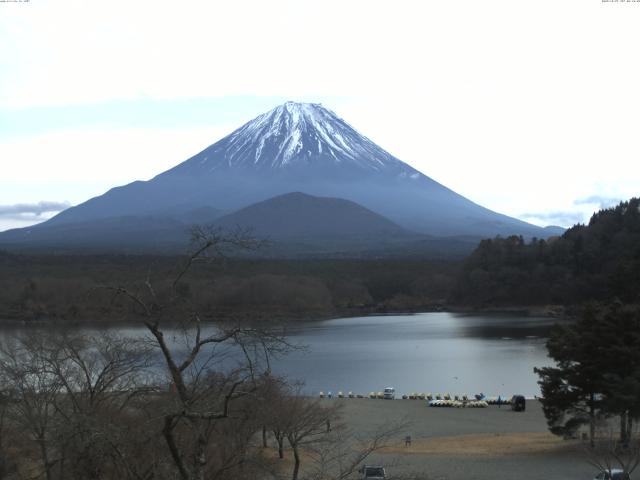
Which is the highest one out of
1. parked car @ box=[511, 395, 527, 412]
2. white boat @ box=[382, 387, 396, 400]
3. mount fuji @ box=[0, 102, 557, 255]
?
mount fuji @ box=[0, 102, 557, 255]

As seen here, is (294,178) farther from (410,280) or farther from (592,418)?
(592,418)

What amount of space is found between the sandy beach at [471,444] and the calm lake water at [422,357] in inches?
112

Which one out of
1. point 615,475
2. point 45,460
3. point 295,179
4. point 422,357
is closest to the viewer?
point 45,460

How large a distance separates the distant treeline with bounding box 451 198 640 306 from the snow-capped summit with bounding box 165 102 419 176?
11033cm

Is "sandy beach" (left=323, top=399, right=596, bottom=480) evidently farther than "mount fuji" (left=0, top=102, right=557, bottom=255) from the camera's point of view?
No

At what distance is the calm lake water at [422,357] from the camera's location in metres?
28.8

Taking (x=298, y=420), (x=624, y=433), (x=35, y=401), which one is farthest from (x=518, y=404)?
(x=35, y=401)

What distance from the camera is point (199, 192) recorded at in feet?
570

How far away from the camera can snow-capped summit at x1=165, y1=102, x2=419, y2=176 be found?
592 feet

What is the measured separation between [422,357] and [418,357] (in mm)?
161

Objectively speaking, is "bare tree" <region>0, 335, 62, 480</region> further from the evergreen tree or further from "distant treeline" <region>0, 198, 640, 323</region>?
"distant treeline" <region>0, 198, 640, 323</region>

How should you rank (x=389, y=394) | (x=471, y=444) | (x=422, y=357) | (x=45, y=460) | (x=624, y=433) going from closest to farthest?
(x=45, y=460) < (x=624, y=433) < (x=471, y=444) < (x=389, y=394) < (x=422, y=357)

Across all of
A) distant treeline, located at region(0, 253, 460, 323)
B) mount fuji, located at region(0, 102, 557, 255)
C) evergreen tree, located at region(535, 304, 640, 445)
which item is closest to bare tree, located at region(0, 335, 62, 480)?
evergreen tree, located at region(535, 304, 640, 445)

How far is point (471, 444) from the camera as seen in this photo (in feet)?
56.3
